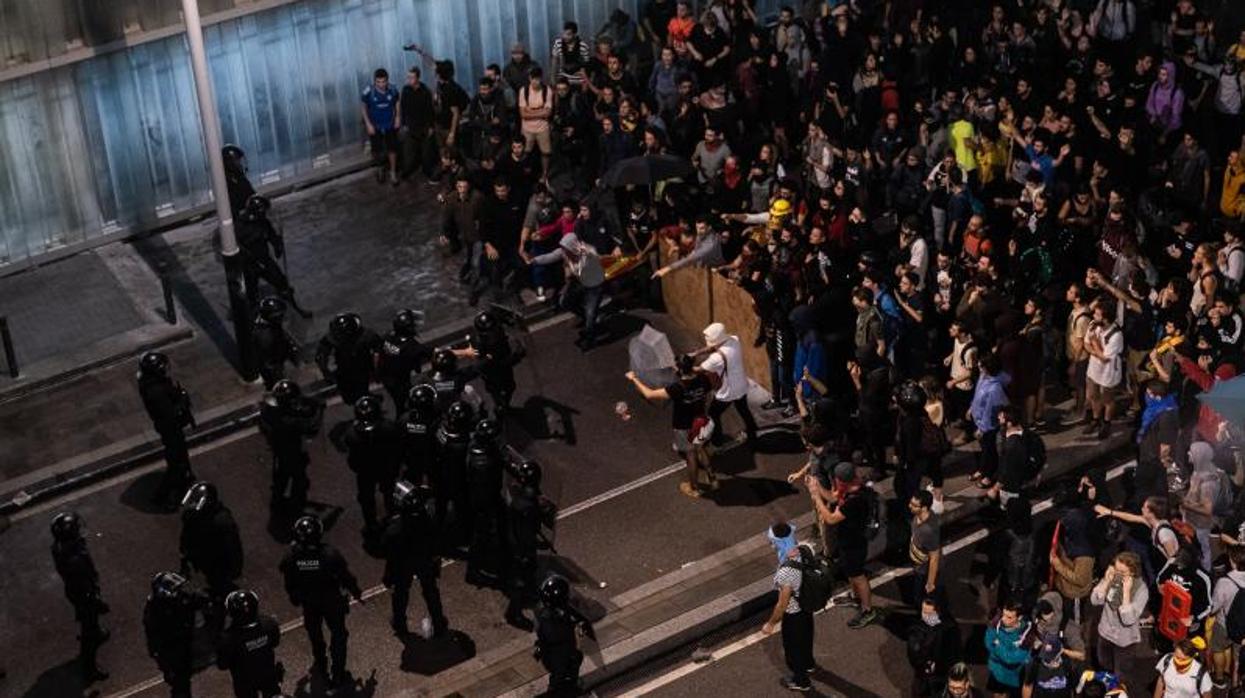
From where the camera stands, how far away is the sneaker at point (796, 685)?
20.0 meters

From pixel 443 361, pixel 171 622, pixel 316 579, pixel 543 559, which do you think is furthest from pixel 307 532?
pixel 543 559

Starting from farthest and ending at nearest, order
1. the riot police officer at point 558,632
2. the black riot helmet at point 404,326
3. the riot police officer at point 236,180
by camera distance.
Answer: the riot police officer at point 236,180
the black riot helmet at point 404,326
the riot police officer at point 558,632

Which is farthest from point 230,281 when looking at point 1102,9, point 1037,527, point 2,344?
point 1102,9

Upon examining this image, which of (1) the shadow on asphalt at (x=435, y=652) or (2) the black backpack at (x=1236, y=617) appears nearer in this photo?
(2) the black backpack at (x=1236, y=617)

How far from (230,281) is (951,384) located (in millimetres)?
8142

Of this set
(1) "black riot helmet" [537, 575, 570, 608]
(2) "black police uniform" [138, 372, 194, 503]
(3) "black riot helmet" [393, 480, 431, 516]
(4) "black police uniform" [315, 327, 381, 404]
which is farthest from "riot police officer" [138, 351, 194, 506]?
(1) "black riot helmet" [537, 575, 570, 608]

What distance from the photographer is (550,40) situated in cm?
3072

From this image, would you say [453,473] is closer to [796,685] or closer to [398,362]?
[398,362]

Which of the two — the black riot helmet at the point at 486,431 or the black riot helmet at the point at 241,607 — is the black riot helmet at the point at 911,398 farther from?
the black riot helmet at the point at 241,607

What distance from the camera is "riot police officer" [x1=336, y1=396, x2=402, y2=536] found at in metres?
20.9

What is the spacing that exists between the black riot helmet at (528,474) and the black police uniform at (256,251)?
6.55 m

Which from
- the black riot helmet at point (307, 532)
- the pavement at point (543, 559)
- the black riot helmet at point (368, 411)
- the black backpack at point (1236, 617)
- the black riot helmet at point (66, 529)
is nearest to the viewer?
the black backpack at point (1236, 617)

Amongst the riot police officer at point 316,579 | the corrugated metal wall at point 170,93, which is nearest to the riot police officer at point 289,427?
the riot police officer at point 316,579

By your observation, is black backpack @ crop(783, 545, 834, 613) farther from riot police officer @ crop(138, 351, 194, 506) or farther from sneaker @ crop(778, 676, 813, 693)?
riot police officer @ crop(138, 351, 194, 506)
